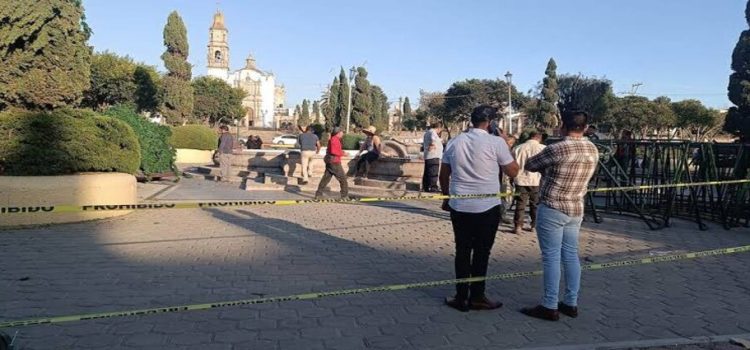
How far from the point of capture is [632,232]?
9.06 meters

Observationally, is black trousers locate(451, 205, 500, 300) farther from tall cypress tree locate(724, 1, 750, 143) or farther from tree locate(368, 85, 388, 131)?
tree locate(368, 85, 388, 131)

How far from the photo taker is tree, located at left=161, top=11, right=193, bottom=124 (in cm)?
4006

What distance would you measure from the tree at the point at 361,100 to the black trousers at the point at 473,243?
53.9 meters

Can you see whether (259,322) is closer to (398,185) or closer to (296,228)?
(296,228)

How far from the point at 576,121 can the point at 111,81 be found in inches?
1593

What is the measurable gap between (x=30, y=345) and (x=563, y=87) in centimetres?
6593

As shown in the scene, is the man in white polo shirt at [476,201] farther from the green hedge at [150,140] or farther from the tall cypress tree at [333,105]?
the tall cypress tree at [333,105]

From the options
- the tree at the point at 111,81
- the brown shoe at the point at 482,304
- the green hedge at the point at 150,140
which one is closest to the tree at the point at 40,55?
the green hedge at the point at 150,140

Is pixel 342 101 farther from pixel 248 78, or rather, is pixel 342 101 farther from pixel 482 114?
pixel 248 78

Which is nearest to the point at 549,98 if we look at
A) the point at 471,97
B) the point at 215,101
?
the point at 471,97

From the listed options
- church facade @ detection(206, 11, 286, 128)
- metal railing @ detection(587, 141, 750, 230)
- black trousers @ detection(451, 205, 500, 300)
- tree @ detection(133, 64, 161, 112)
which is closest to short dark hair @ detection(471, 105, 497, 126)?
black trousers @ detection(451, 205, 500, 300)

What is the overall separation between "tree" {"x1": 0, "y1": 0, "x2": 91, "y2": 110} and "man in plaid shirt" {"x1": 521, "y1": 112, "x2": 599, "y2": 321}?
808 centimetres

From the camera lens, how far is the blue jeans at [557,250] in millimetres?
4609

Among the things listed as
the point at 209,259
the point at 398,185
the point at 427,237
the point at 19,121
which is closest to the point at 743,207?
the point at 427,237
